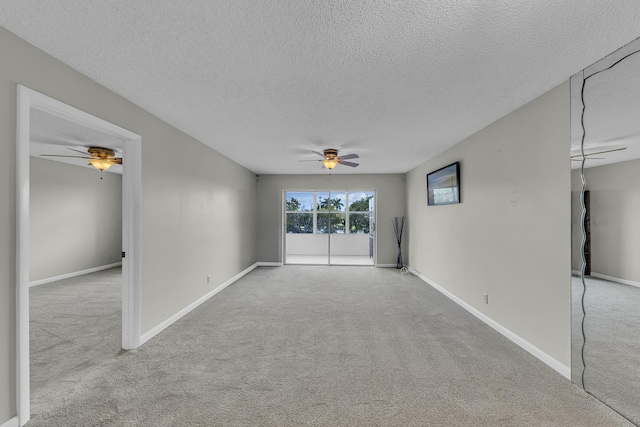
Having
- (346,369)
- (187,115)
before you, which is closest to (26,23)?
(187,115)

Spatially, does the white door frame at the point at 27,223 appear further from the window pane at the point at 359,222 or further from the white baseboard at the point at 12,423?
the window pane at the point at 359,222

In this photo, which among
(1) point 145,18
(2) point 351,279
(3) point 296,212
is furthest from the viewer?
(3) point 296,212

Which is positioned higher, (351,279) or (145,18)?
(145,18)

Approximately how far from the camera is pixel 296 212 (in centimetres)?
842

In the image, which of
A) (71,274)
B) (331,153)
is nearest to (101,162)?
(71,274)

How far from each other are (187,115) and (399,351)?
3.29 metres

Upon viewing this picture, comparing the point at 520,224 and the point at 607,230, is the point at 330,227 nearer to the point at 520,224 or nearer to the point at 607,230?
the point at 520,224

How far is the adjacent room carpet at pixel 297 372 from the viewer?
1823 millimetres

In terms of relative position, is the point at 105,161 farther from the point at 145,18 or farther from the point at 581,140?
the point at 581,140

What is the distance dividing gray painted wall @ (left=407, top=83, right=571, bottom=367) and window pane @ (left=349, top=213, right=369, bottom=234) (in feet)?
14.0

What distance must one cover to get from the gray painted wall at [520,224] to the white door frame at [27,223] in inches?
151

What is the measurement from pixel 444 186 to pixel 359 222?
4.29 m

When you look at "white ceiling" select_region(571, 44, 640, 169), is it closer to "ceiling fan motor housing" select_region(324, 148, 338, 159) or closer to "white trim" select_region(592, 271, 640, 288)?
"white trim" select_region(592, 271, 640, 288)

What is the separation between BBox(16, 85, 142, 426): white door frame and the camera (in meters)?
1.71
